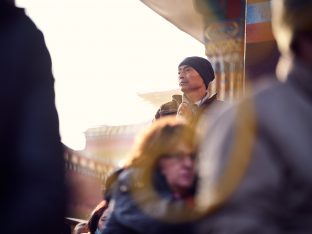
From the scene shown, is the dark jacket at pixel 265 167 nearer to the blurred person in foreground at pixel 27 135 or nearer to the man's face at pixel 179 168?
the blurred person in foreground at pixel 27 135

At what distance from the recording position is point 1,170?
4.25 feet

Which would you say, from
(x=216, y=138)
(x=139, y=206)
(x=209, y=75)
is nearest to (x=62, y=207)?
(x=216, y=138)

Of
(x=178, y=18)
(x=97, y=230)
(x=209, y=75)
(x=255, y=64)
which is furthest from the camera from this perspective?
(x=178, y=18)

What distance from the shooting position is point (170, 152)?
7.60 feet

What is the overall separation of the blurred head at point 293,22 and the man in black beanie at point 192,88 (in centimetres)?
215

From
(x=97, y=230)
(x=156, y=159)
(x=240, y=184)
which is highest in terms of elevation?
(x=240, y=184)

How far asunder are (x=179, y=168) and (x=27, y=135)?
960 mm

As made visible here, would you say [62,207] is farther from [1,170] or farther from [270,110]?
[270,110]

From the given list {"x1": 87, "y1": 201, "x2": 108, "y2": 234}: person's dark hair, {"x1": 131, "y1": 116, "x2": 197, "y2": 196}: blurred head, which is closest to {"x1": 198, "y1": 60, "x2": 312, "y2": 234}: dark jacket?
{"x1": 131, "y1": 116, "x2": 197, "y2": 196}: blurred head

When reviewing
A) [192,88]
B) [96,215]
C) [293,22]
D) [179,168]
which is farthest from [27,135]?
[192,88]

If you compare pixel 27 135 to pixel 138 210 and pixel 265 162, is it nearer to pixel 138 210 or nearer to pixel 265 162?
pixel 265 162

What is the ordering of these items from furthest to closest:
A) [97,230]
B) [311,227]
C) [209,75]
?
[209,75]
[97,230]
[311,227]

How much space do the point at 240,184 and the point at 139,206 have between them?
3.47 feet

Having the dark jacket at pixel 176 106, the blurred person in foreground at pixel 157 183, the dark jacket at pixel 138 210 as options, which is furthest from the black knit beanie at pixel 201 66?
the dark jacket at pixel 138 210
